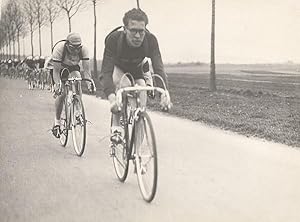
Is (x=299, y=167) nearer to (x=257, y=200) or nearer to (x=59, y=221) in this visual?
(x=257, y=200)

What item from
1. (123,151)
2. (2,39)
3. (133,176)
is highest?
(2,39)

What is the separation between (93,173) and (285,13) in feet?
3.56

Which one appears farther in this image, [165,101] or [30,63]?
[30,63]

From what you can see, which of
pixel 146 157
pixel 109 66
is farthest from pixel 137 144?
pixel 109 66

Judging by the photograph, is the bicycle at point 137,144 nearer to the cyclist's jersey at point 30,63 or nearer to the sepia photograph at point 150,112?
the sepia photograph at point 150,112

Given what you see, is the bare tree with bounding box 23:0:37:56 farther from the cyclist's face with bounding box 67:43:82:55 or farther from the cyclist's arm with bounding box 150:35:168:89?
the cyclist's arm with bounding box 150:35:168:89

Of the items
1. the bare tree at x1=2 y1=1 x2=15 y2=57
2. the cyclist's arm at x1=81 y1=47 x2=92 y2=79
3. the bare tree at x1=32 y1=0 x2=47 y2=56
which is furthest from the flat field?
the bare tree at x1=2 y1=1 x2=15 y2=57

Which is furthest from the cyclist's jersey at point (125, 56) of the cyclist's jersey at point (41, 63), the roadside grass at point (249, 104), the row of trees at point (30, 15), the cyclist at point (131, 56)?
the cyclist's jersey at point (41, 63)

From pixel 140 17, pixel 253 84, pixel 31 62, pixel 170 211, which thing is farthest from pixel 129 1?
pixel 170 211

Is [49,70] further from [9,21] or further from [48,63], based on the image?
[9,21]

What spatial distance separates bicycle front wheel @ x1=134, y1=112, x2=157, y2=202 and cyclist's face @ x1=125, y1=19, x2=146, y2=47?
281 mm

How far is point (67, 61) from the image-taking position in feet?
6.73

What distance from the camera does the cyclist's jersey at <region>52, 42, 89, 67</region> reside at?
1.95 m

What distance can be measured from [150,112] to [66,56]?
1.42ft
